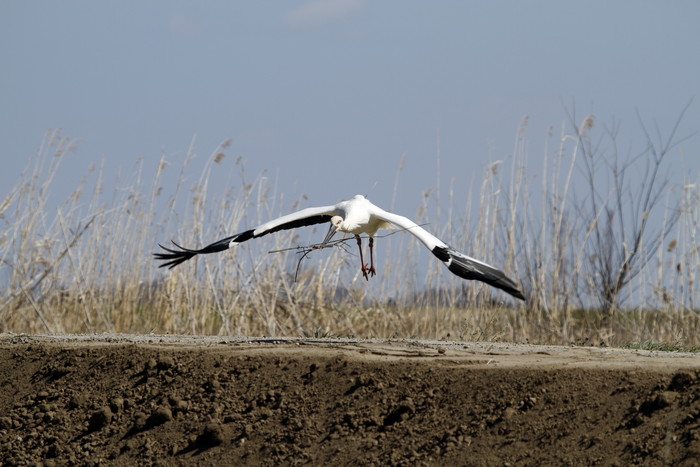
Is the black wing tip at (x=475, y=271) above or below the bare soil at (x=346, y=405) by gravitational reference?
above

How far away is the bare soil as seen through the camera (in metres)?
4.44

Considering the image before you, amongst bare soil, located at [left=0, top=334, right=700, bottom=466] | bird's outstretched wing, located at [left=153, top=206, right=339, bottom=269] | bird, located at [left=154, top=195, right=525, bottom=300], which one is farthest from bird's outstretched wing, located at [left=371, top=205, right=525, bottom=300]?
bird's outstretched wing, located at [left=153, top=206, right=339, bottom=269]

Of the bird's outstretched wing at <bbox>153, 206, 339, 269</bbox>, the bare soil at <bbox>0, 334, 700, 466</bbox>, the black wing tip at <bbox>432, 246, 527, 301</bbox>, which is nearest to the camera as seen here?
the bare soil at <bbox>0, 334, 700, 466</bbox>

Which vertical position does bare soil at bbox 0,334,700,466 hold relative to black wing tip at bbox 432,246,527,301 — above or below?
below

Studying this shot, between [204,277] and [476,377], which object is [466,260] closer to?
[476,377]

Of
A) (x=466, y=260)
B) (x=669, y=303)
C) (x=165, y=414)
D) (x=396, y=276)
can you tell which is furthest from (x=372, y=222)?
(x=669, y=303)

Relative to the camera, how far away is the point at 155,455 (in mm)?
5160

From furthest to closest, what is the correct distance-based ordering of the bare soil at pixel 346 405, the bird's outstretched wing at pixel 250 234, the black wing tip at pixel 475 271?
1. the bird's outstretched wing at pixel 250 234
2. the black wing tip at pixel 475 271
3. the bare soil at pixel 346 405

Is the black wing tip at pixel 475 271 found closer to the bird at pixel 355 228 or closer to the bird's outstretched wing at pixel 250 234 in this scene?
the bird at pixel 355 228

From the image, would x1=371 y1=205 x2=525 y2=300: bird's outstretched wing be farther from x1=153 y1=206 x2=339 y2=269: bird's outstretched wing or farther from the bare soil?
x1=153 y1=206 x2=339 y2=269: bird's outstretched wing

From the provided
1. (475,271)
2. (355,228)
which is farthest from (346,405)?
(355,228)

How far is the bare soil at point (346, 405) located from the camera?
4441 mm

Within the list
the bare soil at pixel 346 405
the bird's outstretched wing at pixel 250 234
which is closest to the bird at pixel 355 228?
the bird's outstretched wing at pixel 250 234

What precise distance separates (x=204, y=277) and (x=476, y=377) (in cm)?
466
